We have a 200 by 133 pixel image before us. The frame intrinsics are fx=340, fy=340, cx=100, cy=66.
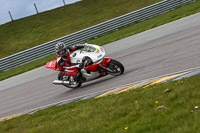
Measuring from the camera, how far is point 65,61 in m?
Answer: 11.4

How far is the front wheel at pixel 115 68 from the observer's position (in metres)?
10.6

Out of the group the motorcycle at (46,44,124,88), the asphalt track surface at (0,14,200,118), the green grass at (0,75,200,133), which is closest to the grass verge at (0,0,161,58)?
the asphalt track surface at (0,14,200,118)

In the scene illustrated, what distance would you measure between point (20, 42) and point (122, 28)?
1147cm

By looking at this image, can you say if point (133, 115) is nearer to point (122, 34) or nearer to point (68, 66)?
point (68, 66)

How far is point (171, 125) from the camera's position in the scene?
461cm

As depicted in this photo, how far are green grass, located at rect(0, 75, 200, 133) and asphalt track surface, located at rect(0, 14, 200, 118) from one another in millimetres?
2109

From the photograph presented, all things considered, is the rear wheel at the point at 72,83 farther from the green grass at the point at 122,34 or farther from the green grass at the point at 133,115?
the green grass at the point at 122,34

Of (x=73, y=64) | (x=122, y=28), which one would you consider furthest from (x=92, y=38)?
(x=73, y=64)

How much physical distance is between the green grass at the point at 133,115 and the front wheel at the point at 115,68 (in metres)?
2.46

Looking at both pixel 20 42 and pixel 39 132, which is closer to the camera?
pixel 39 132

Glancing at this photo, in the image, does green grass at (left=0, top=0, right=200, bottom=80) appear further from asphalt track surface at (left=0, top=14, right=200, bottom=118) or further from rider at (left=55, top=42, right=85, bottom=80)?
rider at (left=55, top=42, right=85, bottom=80)

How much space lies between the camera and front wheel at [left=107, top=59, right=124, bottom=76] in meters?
10.6

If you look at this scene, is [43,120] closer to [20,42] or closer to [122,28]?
[122,28]

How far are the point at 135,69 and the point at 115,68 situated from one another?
2.19 feet
